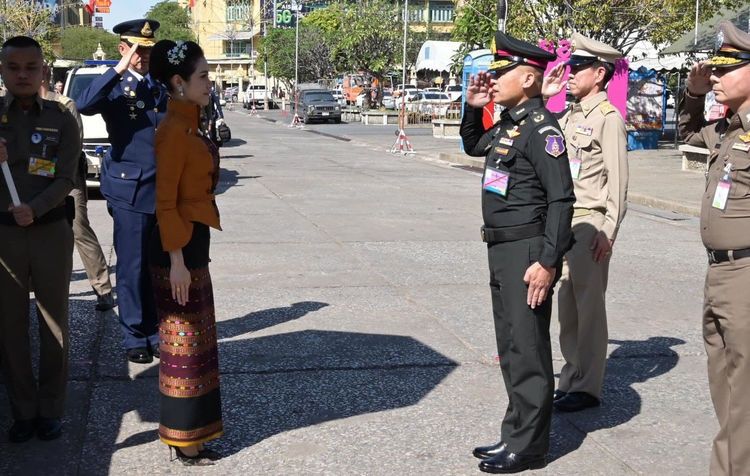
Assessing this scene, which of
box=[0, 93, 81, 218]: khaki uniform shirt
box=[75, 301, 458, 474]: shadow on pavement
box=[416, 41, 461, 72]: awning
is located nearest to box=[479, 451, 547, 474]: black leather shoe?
box=[75, 301, 458, 474]: shadow on pavement

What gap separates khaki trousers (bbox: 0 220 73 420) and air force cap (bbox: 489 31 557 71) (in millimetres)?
2297

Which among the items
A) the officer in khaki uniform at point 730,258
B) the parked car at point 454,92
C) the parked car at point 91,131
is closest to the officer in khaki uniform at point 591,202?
the officer in khaki uniform at point 730,258

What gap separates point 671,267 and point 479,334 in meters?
3.71

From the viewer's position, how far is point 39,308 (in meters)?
4.77

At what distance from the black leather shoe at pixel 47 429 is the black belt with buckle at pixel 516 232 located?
233 cm

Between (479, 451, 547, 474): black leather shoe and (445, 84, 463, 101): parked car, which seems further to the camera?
(445, 84, 463, 101): parked car

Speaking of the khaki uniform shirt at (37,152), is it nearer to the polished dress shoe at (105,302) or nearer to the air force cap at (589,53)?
the air force cap at (589,53)

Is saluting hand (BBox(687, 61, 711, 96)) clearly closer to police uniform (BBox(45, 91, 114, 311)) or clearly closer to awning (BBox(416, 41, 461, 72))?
police uniform (BBox(45, 91, 114, 311))

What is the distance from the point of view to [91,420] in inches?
197

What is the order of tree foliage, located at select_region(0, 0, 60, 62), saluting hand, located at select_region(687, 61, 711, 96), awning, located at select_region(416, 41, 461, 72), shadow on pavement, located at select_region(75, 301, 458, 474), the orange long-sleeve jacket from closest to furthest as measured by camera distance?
saluting hand, located at select_region(687, 61, 711, 96) → the orange long-sleeve jacket → shadow on pavement, located at select_region(75, 301, 458, 474) → tree foliage, located at select_region(0, 0, 60, 62) → awning, located at select_region(416, 41, 461, 72)

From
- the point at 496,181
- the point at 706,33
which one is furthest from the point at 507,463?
the point at 706,33

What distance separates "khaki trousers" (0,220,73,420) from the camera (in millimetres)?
4648

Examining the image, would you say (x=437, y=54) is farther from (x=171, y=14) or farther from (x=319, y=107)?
(x=171, y=14)

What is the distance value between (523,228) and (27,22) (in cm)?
4283
